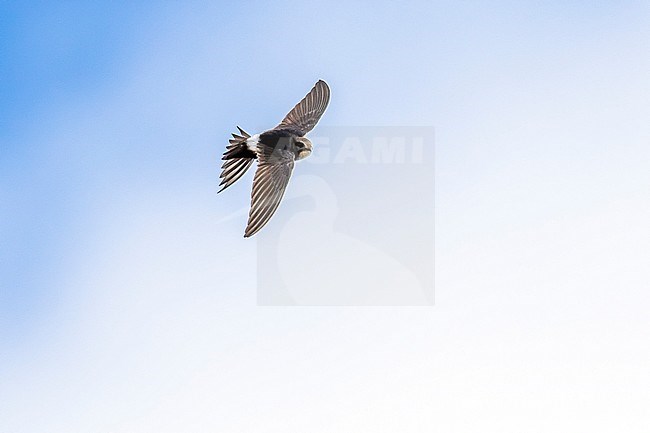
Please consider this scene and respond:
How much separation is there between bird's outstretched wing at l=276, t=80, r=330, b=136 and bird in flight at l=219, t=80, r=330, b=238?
1.40 feet

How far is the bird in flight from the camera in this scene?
6172 millimetres

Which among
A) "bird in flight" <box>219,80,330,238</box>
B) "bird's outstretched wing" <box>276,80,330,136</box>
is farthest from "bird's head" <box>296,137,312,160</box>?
"bird's outstretched wing" <box>276,80,330,136</box>

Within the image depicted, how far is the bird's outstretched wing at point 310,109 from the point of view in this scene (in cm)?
836

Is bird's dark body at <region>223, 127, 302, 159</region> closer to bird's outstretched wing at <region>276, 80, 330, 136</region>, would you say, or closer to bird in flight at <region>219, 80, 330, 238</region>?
bird in flight at <region>219, 80, 330, 238</region>

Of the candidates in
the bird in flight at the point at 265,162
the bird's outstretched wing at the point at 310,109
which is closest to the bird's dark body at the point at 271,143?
→ the bird in flight at the point at 265,162

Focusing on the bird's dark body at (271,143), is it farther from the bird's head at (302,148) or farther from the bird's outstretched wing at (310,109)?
the bird's outstretched wing at (310,109)

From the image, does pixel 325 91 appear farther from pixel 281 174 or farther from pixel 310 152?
pixel 281 174

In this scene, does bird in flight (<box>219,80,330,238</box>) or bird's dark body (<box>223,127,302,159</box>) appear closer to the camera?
bird in flight (<box>219,80,330,238</box>)

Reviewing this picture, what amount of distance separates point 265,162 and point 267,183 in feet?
1.26

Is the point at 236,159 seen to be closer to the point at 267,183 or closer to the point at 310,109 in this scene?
the point at 267,183

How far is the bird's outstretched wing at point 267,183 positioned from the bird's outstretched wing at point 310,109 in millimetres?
1346

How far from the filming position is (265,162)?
678cm

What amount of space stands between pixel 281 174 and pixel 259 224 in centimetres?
86

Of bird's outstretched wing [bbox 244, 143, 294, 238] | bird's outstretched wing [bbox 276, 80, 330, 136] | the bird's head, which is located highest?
bird's outstretched wing [bbox 276, 80, 330, 136]
